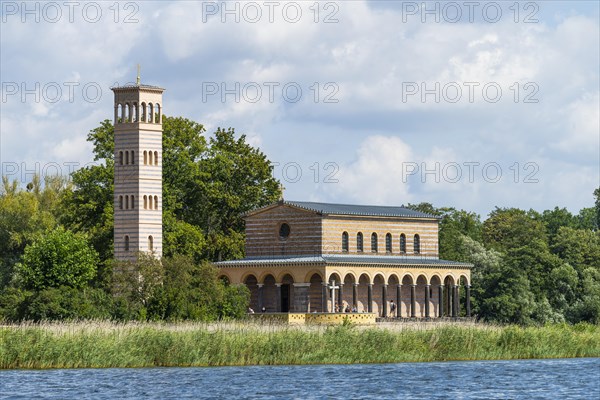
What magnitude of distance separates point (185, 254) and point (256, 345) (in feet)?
96.5

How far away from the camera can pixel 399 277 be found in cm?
9269

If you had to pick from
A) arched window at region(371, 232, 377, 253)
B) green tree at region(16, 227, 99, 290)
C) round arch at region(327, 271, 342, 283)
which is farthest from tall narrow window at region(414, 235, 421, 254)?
green tree at region(16, 227, 99, 290)

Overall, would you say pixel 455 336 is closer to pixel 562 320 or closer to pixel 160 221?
pixel 160 221

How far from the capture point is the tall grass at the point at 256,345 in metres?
58.7

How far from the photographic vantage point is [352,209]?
9425 centimetres

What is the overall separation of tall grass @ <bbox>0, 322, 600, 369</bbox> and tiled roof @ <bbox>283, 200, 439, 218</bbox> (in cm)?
2090

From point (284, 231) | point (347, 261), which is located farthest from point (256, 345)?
point (284, 231)

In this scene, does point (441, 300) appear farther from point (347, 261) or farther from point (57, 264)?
point (57, 264)

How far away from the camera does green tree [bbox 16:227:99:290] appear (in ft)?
265

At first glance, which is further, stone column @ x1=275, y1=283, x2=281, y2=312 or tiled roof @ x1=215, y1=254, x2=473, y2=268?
stone column @ x1=275, y1=283, x2=281, y2=312

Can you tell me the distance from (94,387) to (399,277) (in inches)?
1651

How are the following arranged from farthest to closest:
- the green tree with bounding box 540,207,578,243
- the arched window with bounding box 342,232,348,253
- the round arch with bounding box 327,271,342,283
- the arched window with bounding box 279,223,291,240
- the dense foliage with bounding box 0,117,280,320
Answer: the green tree with bounding box 540,207,578,243 → the arched window with bounding box 279,223,291,240 → the arched window with bounding box 342,232,348,253 → the round arch with bounding box 327,271,342,283 → the dense foliage with bounding box 0,117,280,320

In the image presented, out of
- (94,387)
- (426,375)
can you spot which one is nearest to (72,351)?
(94,387)

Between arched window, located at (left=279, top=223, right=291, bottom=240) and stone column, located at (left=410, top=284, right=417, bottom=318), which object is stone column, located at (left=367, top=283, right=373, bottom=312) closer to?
stone column, located at (left=410, top=284, right=417, bottom=318)
